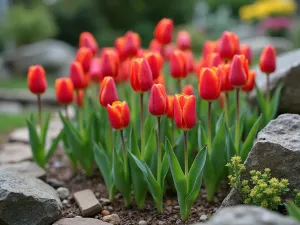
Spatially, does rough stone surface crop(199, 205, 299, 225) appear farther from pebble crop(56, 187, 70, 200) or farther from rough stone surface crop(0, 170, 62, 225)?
pebble crop(56, 187, 70, 200)

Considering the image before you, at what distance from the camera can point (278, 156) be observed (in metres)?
2.41

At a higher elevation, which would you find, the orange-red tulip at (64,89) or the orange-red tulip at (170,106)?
the orange-red tulip at (64,89)

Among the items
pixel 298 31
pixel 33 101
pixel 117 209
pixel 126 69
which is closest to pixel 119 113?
pixel 117 209

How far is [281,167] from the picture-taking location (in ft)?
7.94

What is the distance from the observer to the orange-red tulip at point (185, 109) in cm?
229

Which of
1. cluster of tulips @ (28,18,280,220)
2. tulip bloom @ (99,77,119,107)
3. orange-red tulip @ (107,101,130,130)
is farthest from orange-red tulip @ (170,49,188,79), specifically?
orange-red tulip @ (107,101,130,130)

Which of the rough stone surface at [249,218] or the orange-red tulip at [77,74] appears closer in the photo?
the rough stone surface at [249,218]

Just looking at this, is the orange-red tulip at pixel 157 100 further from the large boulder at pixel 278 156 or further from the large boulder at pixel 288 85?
the large boulder at pixel 288 85

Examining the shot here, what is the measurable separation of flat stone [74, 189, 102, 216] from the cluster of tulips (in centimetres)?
13

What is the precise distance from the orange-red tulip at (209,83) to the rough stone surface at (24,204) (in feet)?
3.09

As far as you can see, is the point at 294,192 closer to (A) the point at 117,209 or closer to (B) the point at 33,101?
(A) the point at 117,209

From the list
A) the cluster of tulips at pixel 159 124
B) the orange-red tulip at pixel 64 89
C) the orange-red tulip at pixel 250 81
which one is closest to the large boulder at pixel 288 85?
the cluster of tulips at pixel 159 124

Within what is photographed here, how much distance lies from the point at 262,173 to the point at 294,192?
17 cm

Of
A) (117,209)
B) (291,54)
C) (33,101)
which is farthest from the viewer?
(33,101)
